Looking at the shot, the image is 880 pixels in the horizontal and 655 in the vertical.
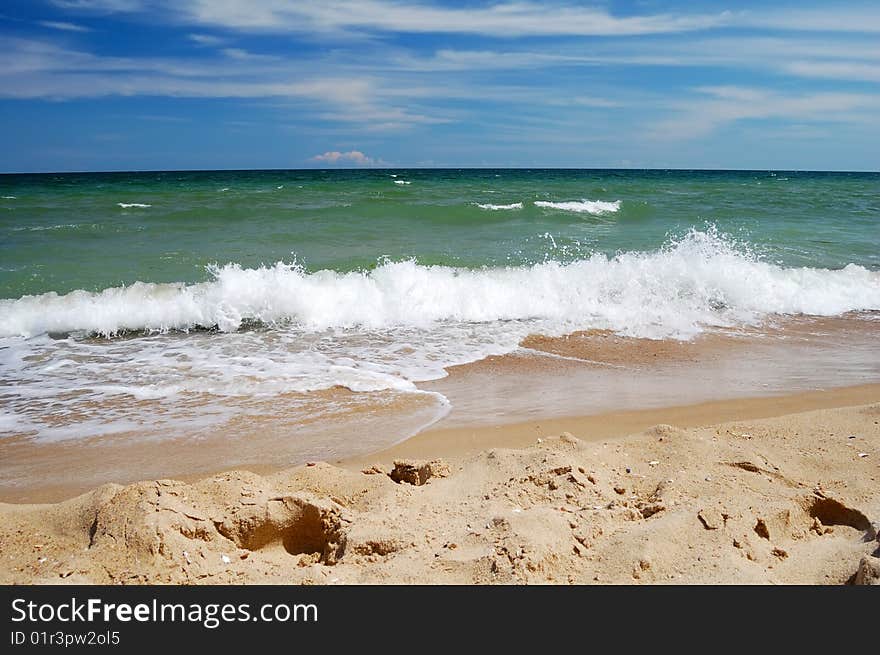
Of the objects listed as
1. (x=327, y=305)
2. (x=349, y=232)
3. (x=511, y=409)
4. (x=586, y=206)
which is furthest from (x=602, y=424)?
(x=586, y=206)

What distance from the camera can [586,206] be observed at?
22219mm

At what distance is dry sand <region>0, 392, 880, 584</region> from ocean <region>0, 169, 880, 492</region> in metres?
1.17

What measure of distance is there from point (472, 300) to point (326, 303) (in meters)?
1.95

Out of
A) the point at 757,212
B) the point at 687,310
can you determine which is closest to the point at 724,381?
the point at 687,310

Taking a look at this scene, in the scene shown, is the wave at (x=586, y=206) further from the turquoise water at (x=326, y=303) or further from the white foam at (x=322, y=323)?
the white foam at (x=322, y=323)

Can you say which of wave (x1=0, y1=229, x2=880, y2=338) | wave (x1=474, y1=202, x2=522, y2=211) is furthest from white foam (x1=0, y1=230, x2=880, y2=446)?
wave (x1=474, y1=202, x2=522, y2=211)

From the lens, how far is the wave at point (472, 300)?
7.91m

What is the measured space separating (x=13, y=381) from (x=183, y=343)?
1710mm

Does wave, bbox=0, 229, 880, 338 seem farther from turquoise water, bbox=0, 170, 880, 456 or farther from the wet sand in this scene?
the wet sand

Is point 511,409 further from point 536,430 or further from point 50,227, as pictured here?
point 50,227

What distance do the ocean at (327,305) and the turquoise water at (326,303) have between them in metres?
0.03

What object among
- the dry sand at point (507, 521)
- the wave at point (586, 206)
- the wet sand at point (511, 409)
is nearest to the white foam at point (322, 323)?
the wet sand at point (511, 409)

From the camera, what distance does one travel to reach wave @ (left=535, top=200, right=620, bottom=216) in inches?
824

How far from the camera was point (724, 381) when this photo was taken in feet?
18.8
